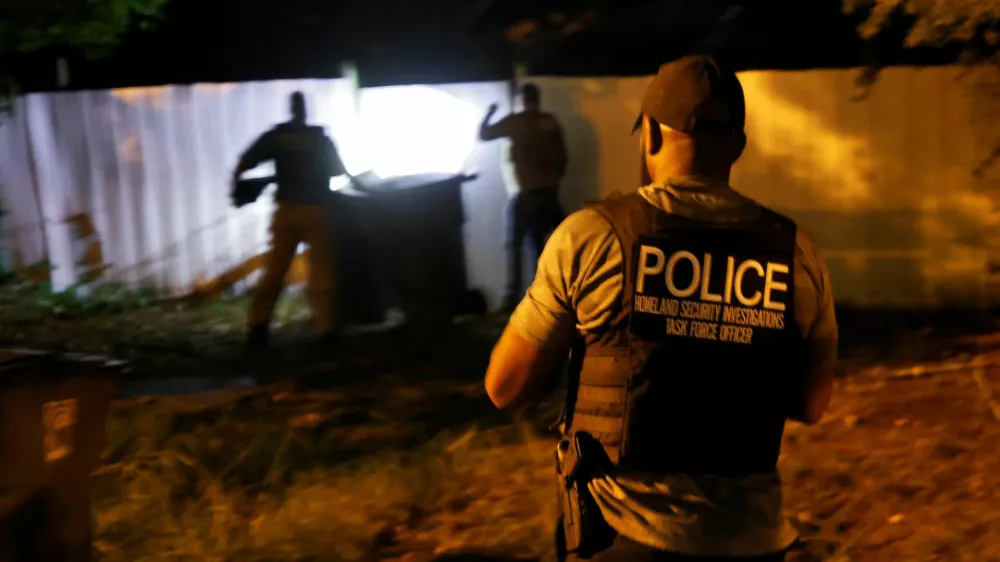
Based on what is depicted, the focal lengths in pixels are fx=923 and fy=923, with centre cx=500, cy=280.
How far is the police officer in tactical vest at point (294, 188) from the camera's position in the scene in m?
6.23

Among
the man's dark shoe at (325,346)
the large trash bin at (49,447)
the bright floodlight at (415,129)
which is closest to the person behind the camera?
the large trash bin at (49,447)

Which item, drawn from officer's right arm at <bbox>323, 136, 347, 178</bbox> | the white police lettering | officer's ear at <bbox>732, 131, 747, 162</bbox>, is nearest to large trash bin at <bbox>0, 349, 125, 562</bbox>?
the white police lettering

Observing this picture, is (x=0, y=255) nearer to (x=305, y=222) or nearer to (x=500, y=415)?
(x=305, y=222)

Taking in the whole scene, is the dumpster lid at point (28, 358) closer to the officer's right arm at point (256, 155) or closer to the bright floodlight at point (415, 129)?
the officer's right arm at point (256, 155)

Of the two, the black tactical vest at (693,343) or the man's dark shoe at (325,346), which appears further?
the man's dark shoe at (325,346)

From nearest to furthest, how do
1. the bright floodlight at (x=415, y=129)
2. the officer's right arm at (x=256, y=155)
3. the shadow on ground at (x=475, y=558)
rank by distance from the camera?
the shadow on ground at (x=475, y=558) < the officer's right arm at (x=256, y=155) < the bright floodlight at (x=415, y=129)

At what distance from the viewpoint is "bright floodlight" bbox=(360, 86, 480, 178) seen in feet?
25.1

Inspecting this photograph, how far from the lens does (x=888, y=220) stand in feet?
23.2

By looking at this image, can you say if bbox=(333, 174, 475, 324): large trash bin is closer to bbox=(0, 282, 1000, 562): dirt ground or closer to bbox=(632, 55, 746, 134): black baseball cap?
bbox=(0, 282, 1000, 562): dirt ground

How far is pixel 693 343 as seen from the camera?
171 centimetres

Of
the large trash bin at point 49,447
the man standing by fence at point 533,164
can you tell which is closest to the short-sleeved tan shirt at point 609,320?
the large trash bin at point 49,447

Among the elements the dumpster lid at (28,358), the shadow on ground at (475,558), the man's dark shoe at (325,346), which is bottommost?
the shadow on ground at (475,558)

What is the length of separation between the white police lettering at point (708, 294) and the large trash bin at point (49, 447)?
2.04 metres

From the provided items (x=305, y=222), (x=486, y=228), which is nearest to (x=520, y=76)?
(x=486, y=228)
